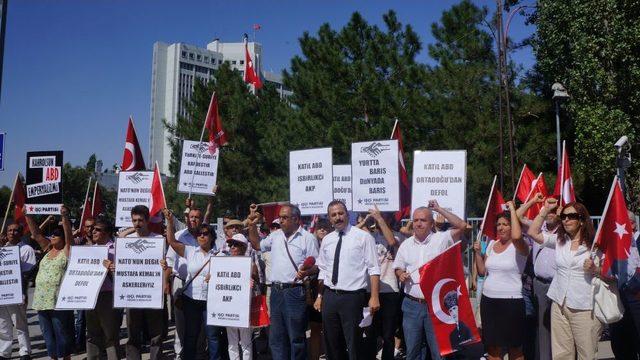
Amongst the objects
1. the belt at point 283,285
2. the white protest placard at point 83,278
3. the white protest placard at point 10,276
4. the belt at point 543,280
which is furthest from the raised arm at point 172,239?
the belt at point 543,280

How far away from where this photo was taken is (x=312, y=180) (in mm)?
7762

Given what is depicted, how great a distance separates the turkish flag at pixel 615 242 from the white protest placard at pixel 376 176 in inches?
96.6

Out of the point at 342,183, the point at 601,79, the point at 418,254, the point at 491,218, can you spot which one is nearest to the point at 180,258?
the point at 418,254

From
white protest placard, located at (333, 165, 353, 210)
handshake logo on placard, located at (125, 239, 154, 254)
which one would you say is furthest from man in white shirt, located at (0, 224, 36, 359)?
white protest placard, located at (333, 165, 353, 210)

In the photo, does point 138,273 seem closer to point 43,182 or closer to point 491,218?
point 43,182

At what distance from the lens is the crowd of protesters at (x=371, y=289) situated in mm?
5520

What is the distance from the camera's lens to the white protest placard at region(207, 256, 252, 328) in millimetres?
6629

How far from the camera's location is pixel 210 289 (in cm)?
672

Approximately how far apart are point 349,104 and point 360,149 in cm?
1515

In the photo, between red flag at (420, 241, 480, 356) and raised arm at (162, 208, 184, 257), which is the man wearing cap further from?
red flag at (420, 241, 480, 356)

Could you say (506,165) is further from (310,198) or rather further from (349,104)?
(310,198)

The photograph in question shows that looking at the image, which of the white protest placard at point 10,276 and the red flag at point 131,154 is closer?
the white protest placard at point 10,276

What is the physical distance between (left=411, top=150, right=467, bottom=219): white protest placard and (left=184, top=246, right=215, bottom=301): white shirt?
2417 mm

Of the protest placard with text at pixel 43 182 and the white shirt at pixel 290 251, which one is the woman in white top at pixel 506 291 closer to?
the white shirt at pixel 290 251
